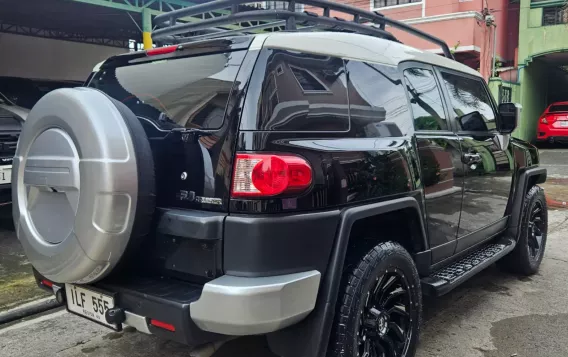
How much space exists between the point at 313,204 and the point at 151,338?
182cm

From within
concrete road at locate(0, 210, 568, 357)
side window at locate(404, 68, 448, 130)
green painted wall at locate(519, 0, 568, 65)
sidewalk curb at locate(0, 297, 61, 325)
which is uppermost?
green painted wall at locate(519, 0, 568, 65)

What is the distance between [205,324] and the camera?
214cm

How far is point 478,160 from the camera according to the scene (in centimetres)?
372

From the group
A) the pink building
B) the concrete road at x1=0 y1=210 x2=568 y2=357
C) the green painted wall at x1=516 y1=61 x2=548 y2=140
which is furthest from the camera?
the green painted wall at x1=516 y1=61 x2=548 y2=140

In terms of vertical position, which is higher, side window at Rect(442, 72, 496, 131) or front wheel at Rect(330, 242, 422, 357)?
side window at Rect(442, 72, 496, 131)

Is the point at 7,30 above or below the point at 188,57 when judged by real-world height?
above

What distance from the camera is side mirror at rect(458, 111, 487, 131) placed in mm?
3740

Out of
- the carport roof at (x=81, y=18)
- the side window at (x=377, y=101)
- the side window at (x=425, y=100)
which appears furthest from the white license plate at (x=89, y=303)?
the carport roof at (x=81, y=18)

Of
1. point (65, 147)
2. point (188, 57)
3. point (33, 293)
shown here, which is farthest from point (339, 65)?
point (33, 293)

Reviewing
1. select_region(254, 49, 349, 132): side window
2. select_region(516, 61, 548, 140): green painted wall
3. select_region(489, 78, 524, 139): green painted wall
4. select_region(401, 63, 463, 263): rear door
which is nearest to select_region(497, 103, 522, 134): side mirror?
select_region(401, 63, 463, 263): rear door

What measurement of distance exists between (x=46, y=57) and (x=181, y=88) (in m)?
15.3

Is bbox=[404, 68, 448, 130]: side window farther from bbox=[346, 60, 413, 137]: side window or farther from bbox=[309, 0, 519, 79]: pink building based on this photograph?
bbox=[309, 0, 519, 79]: pink building

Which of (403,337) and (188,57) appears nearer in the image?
(188,57)

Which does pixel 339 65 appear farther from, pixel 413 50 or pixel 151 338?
pixel 151 338
